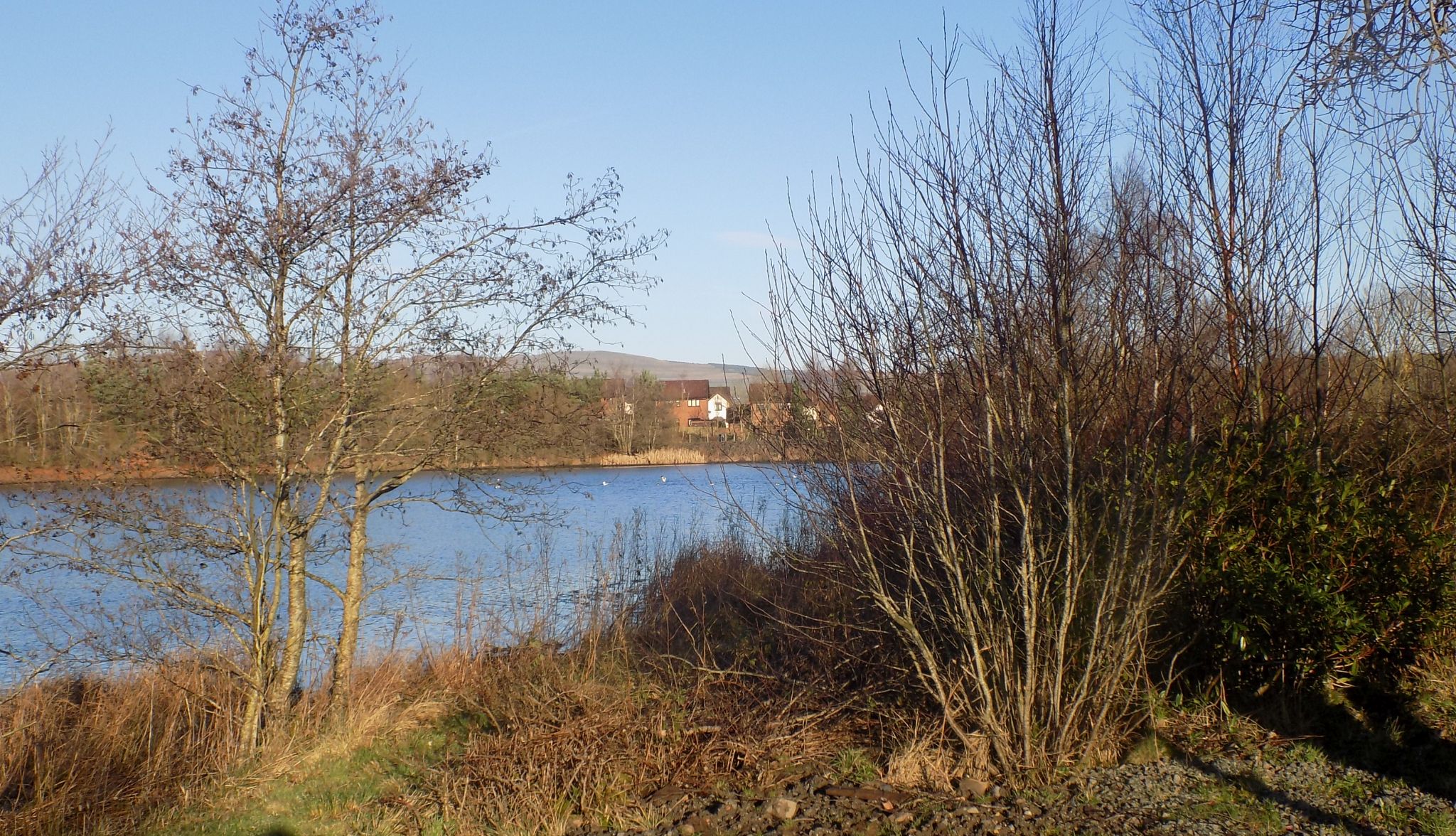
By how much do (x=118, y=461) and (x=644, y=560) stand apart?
6.16 meters

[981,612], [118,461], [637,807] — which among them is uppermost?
[118,461]

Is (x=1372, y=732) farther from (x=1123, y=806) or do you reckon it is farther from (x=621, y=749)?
(x=621, y=749)

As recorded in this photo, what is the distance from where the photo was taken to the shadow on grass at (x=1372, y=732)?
5004 millimetres

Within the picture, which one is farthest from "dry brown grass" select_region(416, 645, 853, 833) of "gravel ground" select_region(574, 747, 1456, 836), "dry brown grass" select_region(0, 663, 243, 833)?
"dry brown grass" select_region(0, 663, 243, 833)

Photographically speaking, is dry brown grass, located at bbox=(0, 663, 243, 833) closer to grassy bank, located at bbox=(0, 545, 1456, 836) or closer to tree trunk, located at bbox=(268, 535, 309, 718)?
grassy bank, located at bbox=(0, 545, 1456, 836)

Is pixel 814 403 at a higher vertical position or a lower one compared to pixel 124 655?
higher

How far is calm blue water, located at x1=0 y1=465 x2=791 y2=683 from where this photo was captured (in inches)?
269

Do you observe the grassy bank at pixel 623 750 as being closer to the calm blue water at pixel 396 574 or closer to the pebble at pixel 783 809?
the pebble at pixel 783 809

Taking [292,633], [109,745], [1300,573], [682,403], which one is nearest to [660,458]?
[682,403]

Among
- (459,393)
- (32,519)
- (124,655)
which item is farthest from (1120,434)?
(32,519)

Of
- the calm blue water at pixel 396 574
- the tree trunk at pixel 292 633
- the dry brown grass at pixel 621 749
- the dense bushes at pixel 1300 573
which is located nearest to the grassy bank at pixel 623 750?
the dry brown grass at pixel 621 749

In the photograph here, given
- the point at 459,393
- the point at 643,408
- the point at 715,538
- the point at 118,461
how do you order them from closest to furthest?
the point at 118,461 → the point at 459,393 → the point at 715,538 → the point at 643,408

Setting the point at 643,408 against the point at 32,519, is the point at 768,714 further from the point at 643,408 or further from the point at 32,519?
the point at 643,408

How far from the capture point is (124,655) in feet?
Result: 23.3
